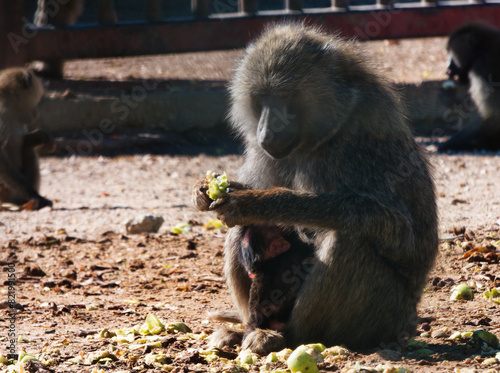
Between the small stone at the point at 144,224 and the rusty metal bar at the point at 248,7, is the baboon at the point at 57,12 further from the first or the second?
the small stone at the point at 144,224

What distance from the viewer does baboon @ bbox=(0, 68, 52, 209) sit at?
25.2ft

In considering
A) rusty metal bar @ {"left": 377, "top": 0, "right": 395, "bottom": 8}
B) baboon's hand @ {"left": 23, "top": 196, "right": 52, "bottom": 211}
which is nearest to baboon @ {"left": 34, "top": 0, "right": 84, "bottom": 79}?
baboon's hand @ {"left": 23, "top": 196, "right": 52, "bottom": 211}

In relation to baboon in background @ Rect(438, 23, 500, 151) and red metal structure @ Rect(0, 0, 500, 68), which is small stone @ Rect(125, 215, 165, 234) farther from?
baboon in background @ Rect(438, 23, 500, 151)

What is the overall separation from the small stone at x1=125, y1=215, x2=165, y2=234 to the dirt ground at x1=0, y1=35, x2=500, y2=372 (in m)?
0.10

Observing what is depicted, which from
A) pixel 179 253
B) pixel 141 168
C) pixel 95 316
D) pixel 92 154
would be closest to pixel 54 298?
pixel 95 316

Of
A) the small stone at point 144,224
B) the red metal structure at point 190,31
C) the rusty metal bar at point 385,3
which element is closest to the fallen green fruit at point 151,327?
the small stone at point 144,224

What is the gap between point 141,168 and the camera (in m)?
8.77

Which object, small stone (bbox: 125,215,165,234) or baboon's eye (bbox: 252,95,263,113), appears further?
small stone (bbox: 125,215,165,234)

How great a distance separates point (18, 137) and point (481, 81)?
5.83 metres

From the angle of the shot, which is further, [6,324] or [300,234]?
[6,324]

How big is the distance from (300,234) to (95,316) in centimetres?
147

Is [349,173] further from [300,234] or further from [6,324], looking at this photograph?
[6,324]

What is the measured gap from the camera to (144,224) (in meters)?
6.32

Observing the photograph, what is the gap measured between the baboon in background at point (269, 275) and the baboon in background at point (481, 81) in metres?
5.86
